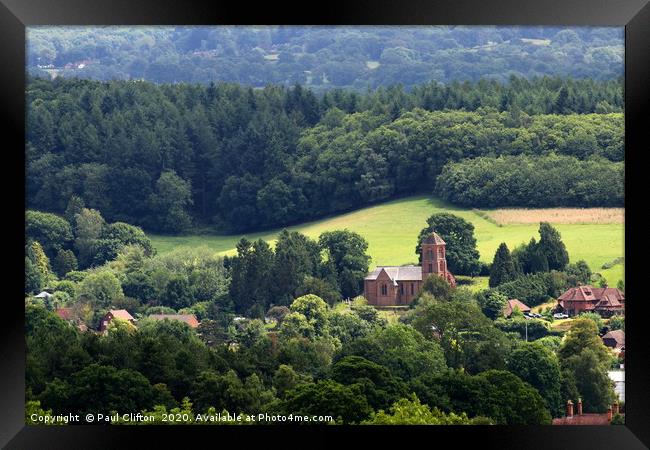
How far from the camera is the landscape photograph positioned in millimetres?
32094

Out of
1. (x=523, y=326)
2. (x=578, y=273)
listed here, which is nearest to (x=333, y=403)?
(x=523, y=326)

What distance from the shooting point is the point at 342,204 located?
1686 inches

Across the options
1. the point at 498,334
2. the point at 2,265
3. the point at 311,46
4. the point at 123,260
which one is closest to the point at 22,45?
the point at 2,265

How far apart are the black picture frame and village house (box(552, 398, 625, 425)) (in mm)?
22680

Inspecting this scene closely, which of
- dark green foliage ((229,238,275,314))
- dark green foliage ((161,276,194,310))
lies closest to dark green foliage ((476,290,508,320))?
dark green foliage ((229,238,275,314))

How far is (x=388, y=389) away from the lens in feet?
65.3

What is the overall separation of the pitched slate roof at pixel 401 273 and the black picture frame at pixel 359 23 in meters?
33.7

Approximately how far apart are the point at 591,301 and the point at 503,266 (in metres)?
2.72

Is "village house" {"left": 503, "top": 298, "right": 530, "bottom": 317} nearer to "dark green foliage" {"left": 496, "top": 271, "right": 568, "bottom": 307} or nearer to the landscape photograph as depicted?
the landscape photograph

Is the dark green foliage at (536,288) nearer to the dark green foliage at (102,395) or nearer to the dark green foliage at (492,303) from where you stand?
the dark green foliage at (492,303)

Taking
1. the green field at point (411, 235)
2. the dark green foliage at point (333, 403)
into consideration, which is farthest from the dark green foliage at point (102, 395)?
the green field at point (411, 235)

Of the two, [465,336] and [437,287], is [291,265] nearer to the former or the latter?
[437,287]

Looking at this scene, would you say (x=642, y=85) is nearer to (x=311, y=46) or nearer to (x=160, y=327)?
(x=160, y=327)

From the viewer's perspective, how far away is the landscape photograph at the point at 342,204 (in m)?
32.1
